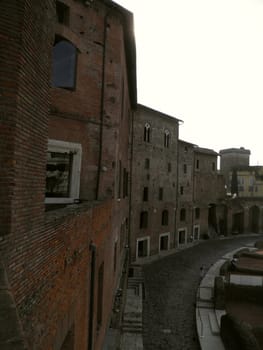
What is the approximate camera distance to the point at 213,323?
1281 cm

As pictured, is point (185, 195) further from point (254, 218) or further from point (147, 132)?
point (254, 218)

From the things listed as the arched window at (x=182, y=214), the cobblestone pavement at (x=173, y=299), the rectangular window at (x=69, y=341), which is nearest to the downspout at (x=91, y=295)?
the rectangular window at (x=69, y=341)

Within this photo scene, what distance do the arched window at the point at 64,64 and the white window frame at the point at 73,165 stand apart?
191cm

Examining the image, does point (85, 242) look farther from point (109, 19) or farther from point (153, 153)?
point (153, 153)

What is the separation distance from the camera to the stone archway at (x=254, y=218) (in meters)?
40.9

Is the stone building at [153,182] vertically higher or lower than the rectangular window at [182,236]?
higher

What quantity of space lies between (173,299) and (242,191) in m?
40.1

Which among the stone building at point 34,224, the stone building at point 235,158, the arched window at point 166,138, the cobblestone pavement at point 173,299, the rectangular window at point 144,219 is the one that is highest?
the stone building at point 235,158

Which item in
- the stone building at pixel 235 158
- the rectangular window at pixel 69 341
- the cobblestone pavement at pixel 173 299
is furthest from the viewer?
the stone building at pixel 235 158

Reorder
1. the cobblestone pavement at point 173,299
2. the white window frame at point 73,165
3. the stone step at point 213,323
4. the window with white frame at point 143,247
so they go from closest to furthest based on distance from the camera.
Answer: the white window frame at point 73,165 → the cobblestone pavement at point 173,299 → the stone step at point 213,323 → the window with white frame at point 143,247

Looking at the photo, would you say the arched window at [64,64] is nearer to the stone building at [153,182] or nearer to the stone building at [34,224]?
the stone building at [34,224]

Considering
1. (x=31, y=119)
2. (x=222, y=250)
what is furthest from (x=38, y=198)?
(x=222, y=250)

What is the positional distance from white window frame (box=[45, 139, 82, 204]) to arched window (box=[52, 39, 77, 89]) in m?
1.91

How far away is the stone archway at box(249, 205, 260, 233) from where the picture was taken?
40.9 metres
